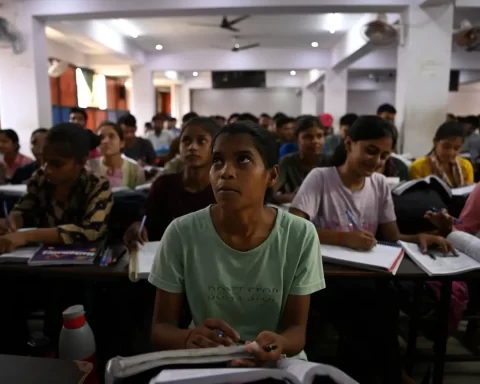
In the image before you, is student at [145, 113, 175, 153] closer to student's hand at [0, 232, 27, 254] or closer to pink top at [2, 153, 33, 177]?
pink top at [2, 153, 33, 177]

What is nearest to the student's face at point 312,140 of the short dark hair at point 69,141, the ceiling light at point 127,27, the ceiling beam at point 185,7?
the short dark hair at point 69,141

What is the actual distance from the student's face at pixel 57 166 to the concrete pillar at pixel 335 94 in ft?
29.0

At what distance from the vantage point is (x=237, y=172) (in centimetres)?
112

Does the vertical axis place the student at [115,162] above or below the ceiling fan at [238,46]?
below

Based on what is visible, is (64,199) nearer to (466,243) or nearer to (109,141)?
(109,141)

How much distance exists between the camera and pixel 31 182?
1999 mm

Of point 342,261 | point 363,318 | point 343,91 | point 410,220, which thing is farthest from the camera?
point 343,91

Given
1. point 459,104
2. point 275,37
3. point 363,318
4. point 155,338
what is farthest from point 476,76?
point 155,338

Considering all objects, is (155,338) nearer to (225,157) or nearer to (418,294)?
(225,157)

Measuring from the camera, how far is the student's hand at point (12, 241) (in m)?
1.67

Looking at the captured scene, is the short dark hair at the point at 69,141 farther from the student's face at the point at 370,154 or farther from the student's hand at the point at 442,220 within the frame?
the student's hand at the point at 442,220

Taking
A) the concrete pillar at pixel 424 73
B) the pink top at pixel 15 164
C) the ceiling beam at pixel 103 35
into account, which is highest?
the ceiling beam at pixel 103 35

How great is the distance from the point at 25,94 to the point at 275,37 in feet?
17.0

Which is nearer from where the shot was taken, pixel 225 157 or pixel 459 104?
pixel 225 157
